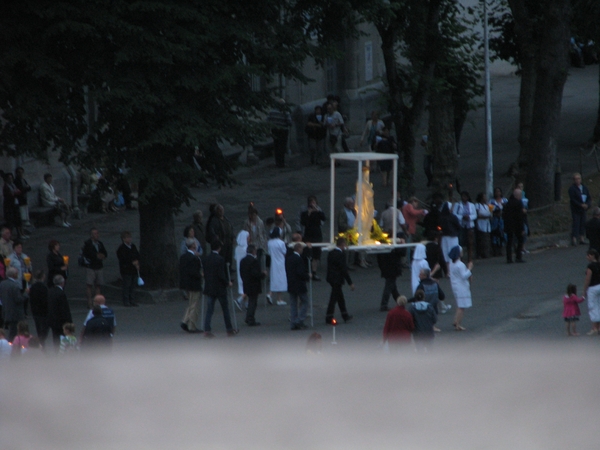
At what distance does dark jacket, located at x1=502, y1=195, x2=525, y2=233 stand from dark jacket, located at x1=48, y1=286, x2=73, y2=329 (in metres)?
11.3

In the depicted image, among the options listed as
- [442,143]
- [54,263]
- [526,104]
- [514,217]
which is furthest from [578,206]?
[54,263]

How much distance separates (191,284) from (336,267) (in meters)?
2.43

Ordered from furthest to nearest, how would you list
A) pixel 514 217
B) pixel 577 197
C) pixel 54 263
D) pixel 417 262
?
pixel 577 197, pixel 514 217, pixel 54 263, pixel 417 262

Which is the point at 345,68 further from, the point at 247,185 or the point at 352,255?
the point at 352,255

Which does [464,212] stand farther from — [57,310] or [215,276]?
[57,310]

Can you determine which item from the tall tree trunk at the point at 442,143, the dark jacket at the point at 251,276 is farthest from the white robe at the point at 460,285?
the tall tree trunk at the point at 442,143

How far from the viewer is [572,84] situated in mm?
49750

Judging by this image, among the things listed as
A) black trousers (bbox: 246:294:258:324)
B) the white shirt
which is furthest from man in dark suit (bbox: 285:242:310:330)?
the white shirt

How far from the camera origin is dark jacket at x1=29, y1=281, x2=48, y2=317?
14836 millimetres

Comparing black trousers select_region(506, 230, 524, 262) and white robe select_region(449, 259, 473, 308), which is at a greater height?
black trousers select_region(506, 230, 524, 262)

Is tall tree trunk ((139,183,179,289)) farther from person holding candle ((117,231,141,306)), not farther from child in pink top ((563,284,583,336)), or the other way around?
child in pink top ((563,284,583,336))

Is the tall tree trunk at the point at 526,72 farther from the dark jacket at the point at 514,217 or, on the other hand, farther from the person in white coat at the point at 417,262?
the person in white coat at the point at 417,262

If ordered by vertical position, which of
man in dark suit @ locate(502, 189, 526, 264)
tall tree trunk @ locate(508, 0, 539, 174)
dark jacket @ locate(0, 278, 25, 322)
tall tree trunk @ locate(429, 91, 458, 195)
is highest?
tall tree trunk @ locate(508, 0, 539, 174)

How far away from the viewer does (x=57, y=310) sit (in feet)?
46.3
